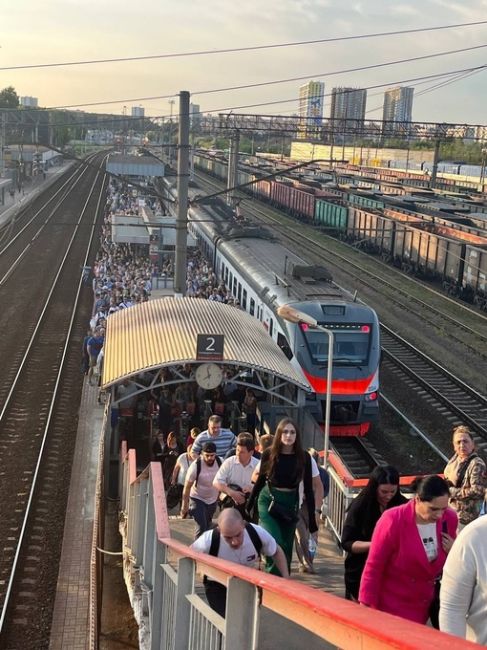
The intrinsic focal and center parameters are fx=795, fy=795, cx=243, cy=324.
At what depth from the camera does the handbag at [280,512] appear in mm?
6348

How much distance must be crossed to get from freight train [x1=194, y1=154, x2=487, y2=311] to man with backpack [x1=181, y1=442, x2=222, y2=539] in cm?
1837

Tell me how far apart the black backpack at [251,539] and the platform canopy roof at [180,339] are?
7863 millimetres

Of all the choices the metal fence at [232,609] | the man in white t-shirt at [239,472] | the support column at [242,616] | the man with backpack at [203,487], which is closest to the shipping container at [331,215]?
the man with backpack at [203,487]

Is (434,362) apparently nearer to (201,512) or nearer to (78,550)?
(78,550)

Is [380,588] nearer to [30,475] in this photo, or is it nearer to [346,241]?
[30,475]

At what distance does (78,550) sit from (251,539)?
750 centimetres

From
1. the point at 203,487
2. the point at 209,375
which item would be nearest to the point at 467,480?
the point at 203,487

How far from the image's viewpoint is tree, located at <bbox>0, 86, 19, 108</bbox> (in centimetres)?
13623

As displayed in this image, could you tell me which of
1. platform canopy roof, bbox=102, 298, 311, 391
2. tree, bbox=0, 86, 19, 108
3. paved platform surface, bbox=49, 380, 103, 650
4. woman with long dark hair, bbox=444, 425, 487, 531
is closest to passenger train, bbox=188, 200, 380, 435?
platform canopy roof, bbox=102, 298, 311, 391

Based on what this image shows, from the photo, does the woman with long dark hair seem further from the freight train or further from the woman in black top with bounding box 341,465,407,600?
the freight train

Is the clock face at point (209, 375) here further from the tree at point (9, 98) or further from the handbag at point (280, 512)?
the tree at point (9, 98)

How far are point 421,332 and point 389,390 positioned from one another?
260 inches

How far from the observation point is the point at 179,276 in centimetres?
1933

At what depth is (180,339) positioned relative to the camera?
14.1 meters
